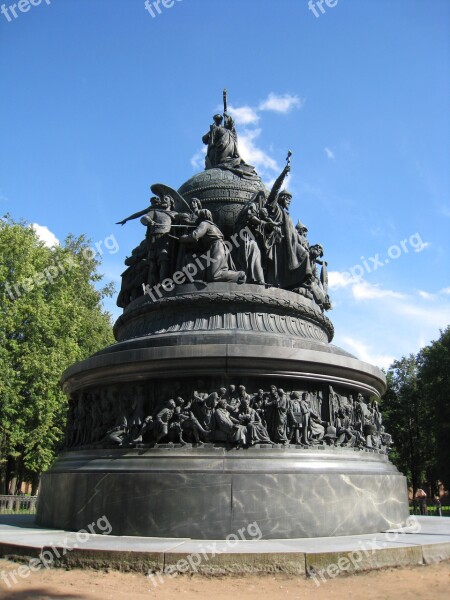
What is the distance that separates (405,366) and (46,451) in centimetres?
3231

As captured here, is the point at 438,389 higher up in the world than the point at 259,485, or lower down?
higher up

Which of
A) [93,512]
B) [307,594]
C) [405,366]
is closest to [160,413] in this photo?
[93,512]

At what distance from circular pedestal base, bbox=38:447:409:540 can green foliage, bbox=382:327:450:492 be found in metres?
30.8

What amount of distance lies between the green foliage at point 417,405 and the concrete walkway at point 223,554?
106 ft

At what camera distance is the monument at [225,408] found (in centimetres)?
951

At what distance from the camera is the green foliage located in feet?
129

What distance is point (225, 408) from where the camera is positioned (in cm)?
1017

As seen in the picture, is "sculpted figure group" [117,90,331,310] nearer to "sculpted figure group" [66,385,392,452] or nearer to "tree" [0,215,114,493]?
"sculpted figure group" [66,385,392,452]

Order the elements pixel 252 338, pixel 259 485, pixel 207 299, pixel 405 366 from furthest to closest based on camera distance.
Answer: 1. pixel 405 366
2. pixel 207 299
3. pixel 252 338
4. pixel 259 485

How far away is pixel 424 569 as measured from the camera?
25.5ft

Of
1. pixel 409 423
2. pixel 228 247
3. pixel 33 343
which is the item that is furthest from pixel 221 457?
pixel 409 423

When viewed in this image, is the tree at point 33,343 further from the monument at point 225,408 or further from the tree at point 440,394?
the tree at point 440,394

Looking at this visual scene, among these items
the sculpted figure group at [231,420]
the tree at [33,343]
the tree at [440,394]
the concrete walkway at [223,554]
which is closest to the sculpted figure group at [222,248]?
the sculpted figure group at [231,420]

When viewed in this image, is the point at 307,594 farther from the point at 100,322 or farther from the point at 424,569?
the point at 100,322
